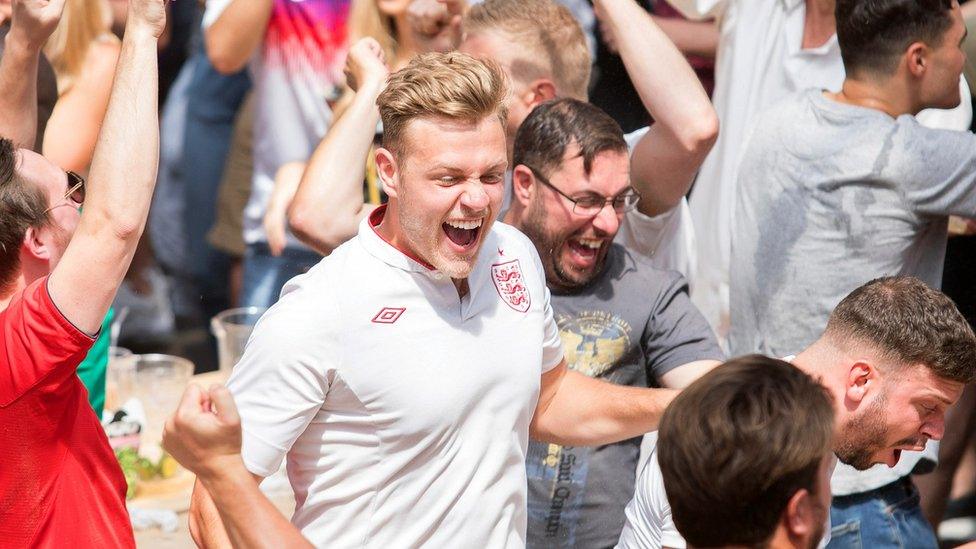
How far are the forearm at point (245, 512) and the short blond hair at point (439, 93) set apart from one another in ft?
2.50

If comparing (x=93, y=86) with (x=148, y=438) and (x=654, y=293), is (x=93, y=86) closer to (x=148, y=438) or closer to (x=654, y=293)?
(x=148, y=438)

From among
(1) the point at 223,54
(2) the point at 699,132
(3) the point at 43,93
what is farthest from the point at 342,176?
(1) the point at 223,54

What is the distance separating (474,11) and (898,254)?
1426mm

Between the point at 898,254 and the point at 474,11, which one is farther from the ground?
the point at 474,11

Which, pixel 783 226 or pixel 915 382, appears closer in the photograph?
pixel 915 382

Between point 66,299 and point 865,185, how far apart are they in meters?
2.03

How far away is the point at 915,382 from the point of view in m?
2.55

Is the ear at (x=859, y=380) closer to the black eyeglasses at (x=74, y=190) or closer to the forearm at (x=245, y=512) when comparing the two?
the forearm at (x=245, y=512)

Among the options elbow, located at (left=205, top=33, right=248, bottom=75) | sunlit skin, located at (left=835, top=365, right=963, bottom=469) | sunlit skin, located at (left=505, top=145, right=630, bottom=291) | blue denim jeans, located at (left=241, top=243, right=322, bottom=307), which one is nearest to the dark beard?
sunlit skin, located at (left=835, top=365, right=963, bottom=469)

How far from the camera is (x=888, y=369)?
254 cm

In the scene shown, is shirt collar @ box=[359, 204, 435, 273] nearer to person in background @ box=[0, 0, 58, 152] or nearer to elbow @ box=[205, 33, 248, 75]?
person in background @ box=[0, 0, 58, 152]

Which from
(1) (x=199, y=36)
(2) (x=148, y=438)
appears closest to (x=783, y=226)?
(2) (x=148, y=438)

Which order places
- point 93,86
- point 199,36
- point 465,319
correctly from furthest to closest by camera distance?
point 199,36
point 93,86
point 465,319

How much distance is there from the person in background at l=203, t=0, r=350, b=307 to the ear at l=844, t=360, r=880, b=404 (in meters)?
2.65
